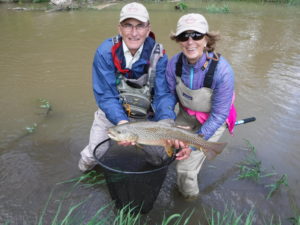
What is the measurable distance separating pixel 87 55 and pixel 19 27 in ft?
16.4

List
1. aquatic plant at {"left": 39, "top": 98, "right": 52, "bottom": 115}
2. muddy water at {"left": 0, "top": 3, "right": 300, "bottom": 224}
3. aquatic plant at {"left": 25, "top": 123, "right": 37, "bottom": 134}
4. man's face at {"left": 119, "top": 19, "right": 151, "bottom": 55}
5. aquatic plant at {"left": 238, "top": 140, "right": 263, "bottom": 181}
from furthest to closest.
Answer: aquatic plant at {"left": 39, "top": 98, "right": 52, "bottom": 115}
aquatic plant at {"left": 25, "top": 123, "right": 37, "bottom": 134}
aquatic plant at {"left": 238, "top": 140, "right": 263, "bottom": 181}
muddy water at {"left": 0, "top": 3, "right": 300, "bottom": 224}
man's face at {"left": 119, "top": 19, "right": 151, "bottom": 55}

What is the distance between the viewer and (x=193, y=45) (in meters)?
2.62

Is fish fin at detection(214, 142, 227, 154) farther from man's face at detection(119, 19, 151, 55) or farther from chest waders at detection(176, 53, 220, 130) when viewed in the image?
man's face at detection(119, 19, 151, 55)

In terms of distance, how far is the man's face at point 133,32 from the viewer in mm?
2805

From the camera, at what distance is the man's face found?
280 centimetres

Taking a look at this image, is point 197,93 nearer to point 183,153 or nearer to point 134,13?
point 183,153

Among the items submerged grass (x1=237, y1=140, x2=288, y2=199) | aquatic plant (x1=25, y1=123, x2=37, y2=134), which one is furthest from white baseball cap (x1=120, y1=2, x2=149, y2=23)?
aquatic plant (x1=25, y1=123, x2=37, y2=134)

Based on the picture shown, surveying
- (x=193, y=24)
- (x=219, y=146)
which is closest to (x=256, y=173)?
(x=219, y=146)

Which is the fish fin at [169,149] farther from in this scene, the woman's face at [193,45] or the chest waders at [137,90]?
the woman's face at [193,45]

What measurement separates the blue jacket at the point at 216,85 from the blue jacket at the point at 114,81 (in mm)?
309

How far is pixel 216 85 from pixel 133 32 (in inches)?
39.4

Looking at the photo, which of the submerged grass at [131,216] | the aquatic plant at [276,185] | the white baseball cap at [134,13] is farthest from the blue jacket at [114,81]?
the aquatic plant at [276,185]

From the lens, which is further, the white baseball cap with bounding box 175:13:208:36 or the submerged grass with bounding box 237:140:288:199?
the submerged grass with bounding box 237:140:288:199

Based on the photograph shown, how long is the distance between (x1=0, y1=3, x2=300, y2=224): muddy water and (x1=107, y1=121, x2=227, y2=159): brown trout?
833mm
